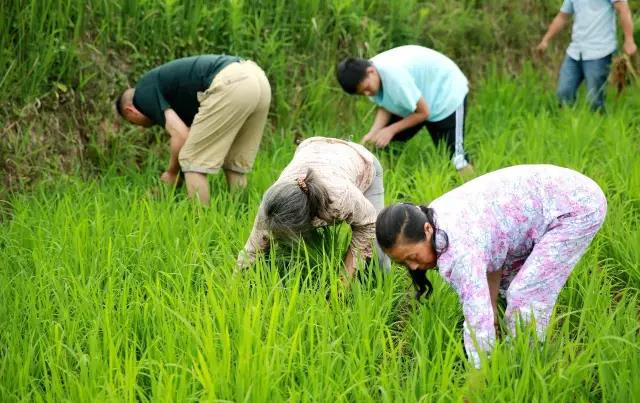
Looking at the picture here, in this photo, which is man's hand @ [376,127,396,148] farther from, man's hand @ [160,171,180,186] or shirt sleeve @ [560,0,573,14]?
shirt sleeve @ [560,0,573,14]

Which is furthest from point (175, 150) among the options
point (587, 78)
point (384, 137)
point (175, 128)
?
point (587, 78)

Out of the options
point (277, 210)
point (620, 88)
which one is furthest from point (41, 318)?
point (620, 88)

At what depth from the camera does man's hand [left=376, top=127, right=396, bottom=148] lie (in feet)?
18.2

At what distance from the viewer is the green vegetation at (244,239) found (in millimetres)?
2979

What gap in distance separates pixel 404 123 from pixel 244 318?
2.67m

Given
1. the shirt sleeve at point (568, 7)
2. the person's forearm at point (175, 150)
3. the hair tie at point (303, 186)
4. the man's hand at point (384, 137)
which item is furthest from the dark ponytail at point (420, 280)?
the shirt sleeve at point (568, 7)

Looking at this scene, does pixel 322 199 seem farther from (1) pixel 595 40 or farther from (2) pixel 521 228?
(1) pixel 595 40

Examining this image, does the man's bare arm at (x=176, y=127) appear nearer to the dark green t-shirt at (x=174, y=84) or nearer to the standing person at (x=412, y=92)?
the dark green t-shirt at (x=174, y=84)

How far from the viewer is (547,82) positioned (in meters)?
8.02

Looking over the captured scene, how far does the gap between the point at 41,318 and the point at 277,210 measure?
3.58 ft

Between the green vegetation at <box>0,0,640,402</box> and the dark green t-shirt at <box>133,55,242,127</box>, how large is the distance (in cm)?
54

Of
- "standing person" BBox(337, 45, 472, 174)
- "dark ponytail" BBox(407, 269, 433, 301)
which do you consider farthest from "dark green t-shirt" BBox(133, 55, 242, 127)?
"dark ponytail" BBox(407, 269, 433, 301)

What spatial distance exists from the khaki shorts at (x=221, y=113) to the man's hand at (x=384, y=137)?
35.0 inches

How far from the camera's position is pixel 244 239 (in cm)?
425
